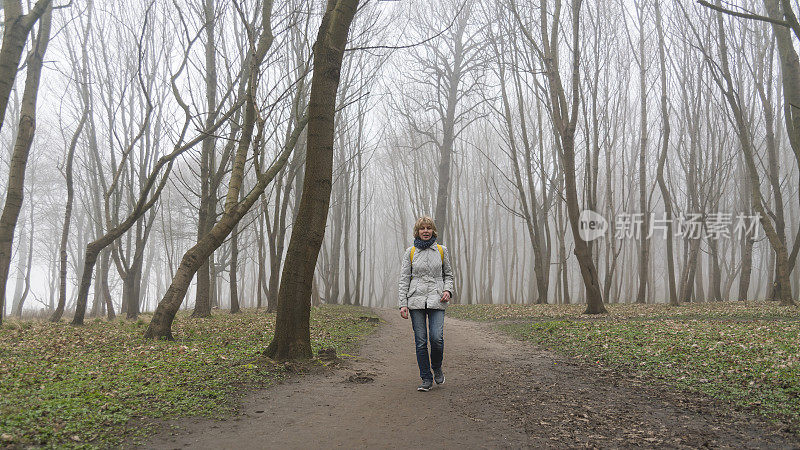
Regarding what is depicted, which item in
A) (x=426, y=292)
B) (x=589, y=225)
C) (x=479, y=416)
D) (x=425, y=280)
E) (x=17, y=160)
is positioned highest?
(x=17, y=160)

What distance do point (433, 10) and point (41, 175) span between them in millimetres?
26889

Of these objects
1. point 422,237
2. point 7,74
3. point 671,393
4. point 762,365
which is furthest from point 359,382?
point 7,74

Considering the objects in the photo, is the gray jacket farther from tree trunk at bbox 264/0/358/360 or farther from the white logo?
the white logo

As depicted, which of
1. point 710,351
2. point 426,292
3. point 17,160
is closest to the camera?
point 426,292

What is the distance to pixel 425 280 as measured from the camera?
5379 millimetres

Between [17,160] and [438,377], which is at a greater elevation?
[17,160]

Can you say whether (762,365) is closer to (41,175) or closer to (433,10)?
(433,10)

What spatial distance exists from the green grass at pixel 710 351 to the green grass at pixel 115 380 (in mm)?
4086

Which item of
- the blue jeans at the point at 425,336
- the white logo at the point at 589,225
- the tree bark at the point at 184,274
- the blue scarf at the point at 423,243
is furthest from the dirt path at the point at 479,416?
the white logo at the point at 589,225

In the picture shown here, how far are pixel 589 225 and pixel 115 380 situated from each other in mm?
14685

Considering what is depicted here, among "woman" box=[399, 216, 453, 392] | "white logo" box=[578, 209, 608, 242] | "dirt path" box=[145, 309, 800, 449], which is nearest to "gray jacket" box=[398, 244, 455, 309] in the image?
"woman" box=[399, 216, 453, 392]

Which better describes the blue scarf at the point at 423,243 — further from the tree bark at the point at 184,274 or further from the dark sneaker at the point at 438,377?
the tree bark at the point at 184,274

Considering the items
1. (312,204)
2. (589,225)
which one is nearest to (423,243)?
(312,204)

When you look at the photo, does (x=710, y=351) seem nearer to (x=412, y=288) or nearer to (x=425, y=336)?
(x=425, y=336)
